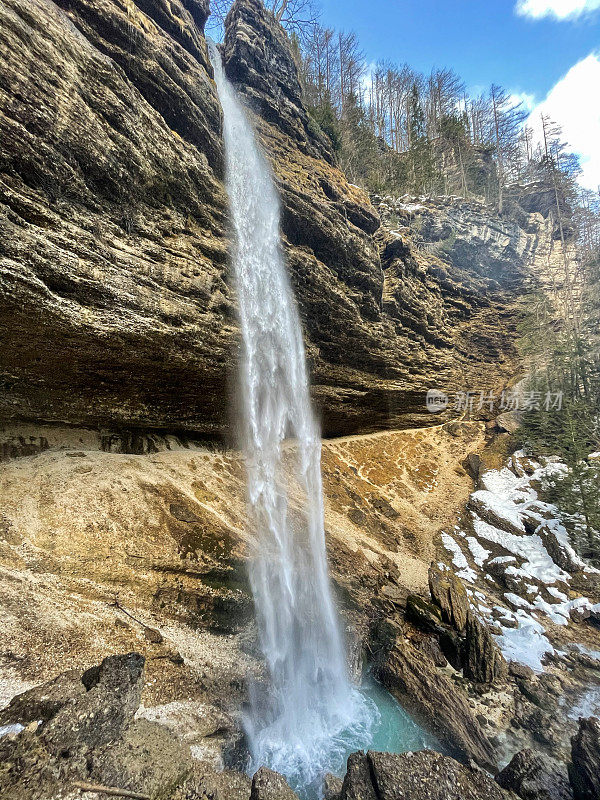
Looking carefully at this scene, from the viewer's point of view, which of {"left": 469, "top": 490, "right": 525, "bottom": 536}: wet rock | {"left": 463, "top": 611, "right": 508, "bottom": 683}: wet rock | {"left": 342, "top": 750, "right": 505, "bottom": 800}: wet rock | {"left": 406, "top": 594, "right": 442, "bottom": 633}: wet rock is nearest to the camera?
{"left": 342, "top": 750, "right": 505, "bottom": 800}: wet rock

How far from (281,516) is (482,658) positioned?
22.6 feet

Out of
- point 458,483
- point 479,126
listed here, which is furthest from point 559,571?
point 479,126

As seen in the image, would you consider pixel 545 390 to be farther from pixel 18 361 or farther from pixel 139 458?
pixel 18 361

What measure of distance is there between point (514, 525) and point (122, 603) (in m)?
14.2

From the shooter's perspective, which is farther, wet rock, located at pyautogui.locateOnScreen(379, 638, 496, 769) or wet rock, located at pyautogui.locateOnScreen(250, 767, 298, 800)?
wet rock, located at pyautogui.locateOnScreen(379, 638, 496, 769)

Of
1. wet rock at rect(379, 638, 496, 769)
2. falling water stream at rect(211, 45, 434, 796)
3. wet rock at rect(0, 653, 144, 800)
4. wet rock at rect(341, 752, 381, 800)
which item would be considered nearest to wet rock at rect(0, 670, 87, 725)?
wet rock at rect(0, 653, 144, 800)

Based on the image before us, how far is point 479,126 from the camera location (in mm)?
38344

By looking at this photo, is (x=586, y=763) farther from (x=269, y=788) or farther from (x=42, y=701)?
(x=42, y=701)

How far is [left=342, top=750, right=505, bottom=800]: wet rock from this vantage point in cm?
466

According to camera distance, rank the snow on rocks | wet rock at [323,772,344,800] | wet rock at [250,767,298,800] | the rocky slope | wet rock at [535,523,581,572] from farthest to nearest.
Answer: wet rock at [535,523,581,572]
the snow on rocks
the rocky slope
wet rock at [323,772,344,800]
wet rock at [250,767,298,800]

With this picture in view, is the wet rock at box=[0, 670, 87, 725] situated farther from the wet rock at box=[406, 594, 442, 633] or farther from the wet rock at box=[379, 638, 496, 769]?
the wet rock at box=[406, 594, 442, 633]

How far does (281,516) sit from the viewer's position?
12.3 meters

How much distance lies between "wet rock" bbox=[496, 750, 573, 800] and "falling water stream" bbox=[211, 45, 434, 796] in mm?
2736

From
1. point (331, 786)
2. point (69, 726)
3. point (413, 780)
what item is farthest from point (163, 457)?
point (413, 780)
